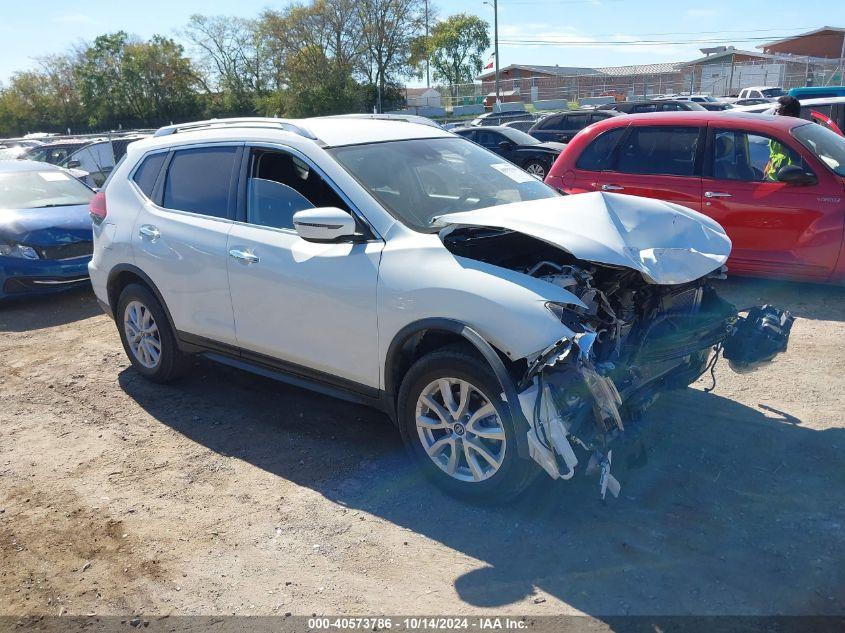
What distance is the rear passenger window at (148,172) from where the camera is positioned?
533 centimetres

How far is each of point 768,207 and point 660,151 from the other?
4.45 ft

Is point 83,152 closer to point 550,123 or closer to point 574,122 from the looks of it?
point 550,123

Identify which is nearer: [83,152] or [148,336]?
[148,336]

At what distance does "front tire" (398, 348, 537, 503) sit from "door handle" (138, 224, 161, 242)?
2389 mm

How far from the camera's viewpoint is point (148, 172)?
5.40 m

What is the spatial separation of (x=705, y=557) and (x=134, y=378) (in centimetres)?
455

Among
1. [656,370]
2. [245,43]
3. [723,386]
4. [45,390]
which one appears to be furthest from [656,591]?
[245,43]

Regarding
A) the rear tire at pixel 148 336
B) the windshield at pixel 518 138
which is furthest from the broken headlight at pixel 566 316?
the windshield at pixel 518 138

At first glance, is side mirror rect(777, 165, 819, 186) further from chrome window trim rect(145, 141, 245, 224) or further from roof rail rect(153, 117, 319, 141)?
chrome window trim rect(145, 141, 245, 224)

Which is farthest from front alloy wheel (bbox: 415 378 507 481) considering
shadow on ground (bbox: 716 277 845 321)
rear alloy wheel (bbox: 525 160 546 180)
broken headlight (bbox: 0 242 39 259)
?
rear alloy wheel (bbox: 525 160 546 180)

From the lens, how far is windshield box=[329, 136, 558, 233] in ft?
13.6

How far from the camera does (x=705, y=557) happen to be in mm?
3193

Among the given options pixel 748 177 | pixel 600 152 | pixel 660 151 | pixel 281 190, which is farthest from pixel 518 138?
pixel 281 190

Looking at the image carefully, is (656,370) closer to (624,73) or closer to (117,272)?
(117,272)
